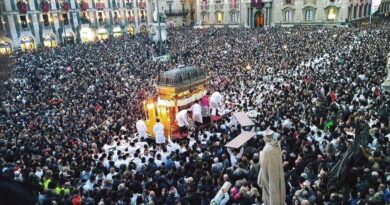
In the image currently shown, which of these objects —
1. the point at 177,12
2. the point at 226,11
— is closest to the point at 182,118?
the point at 226,11

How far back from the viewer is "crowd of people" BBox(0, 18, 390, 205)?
916 cm

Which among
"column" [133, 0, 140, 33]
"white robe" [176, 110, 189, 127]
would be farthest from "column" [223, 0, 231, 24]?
"white robe" [176, 110, 189, 127]

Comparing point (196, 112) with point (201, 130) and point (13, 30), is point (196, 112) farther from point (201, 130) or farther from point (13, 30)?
point (13, 30)

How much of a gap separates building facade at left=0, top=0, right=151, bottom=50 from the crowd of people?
663 inches

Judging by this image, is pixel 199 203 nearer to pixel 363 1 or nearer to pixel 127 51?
pixel 127 51

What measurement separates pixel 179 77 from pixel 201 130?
2.55 metres

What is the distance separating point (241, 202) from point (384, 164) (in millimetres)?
4222

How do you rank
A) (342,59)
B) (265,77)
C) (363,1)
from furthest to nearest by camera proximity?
(363,1) → (342,59) → (265,77)

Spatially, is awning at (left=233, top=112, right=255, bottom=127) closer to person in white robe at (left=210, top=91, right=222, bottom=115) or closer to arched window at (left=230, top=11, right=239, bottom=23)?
person in white robe at (left=210, top=91, right=222, bottom=115)

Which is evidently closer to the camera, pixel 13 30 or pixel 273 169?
pixel 273 169

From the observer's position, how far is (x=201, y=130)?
16.0m

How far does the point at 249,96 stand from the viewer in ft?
63.1

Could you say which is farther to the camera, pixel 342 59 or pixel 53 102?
pixel 342 59

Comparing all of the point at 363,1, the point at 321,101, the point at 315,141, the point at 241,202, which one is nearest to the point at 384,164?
the point at 315,141
